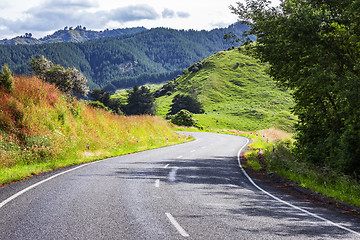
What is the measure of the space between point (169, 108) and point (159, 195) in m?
109

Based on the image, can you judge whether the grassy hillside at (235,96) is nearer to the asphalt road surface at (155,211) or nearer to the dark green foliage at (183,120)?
the dark green foliage at (183,120)

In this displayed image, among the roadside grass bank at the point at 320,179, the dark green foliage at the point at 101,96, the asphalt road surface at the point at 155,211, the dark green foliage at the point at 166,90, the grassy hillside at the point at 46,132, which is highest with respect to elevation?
the dark green foliage at the point at 166,90

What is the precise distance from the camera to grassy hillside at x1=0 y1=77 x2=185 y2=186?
1363 centimetres

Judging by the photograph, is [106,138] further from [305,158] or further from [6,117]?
[305,158]

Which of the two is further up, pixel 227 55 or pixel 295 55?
pixel 227 55

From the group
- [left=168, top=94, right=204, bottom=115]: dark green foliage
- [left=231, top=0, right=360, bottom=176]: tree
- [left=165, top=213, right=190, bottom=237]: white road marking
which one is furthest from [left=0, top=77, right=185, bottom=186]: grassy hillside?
[left=168, top=94, right=204, bottom=115]: dark green foliage

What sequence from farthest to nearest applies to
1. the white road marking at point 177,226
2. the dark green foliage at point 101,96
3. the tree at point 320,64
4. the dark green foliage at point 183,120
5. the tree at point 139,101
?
the tree at point 139,101 → the dark green foliage at point 101,96 → the dark green foliage at point 183,120 → the tree at point 320,64 → the white road marking at point 177,226

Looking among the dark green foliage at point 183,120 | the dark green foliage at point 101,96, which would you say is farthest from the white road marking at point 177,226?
the dark green foliage at point 101,96

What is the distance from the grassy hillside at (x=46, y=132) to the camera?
13630 millimetres

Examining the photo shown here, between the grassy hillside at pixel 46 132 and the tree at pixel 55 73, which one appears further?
the tree at pixel 55 73

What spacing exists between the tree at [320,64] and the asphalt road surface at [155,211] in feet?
13.4

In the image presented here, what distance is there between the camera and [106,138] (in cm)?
2253

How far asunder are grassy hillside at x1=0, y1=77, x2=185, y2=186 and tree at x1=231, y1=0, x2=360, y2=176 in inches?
431

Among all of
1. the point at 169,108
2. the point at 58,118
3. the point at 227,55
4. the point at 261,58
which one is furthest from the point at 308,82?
the point at 227,55
